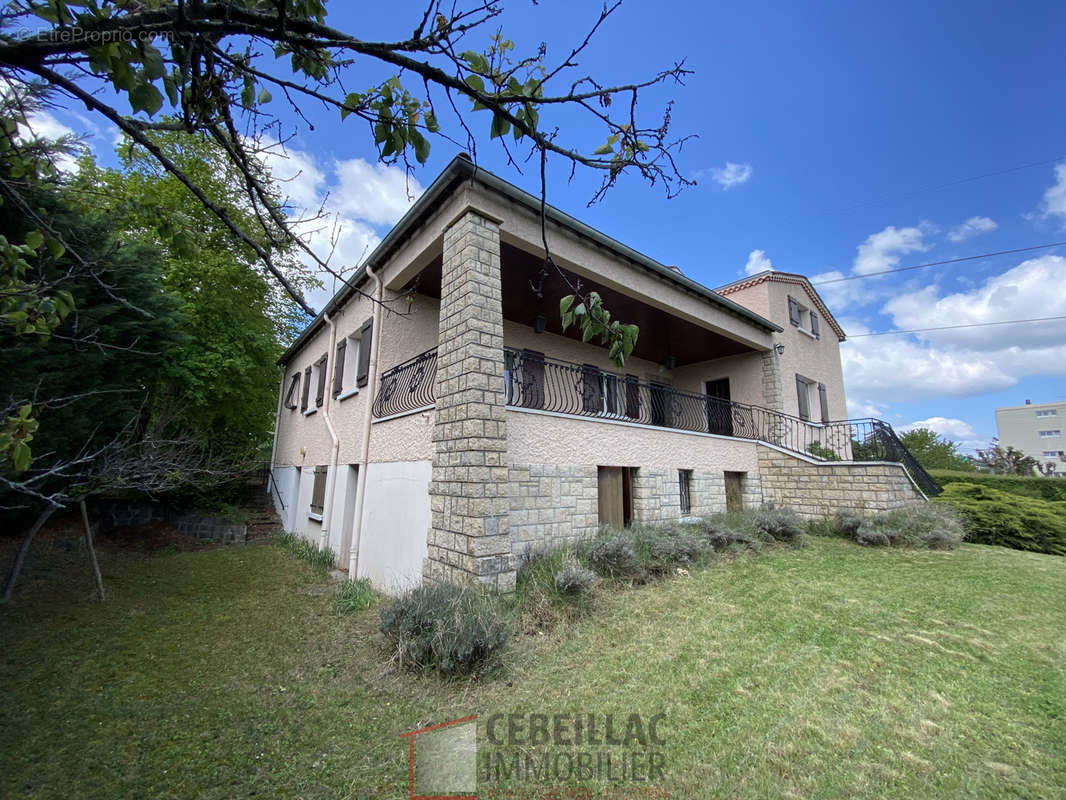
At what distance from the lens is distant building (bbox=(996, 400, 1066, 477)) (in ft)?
157

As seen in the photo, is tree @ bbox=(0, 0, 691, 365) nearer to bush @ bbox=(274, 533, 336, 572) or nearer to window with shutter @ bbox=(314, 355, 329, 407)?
bush @ bbox=(274, 533, 336, 572)

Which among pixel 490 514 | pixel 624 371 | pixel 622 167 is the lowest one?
pixel 490 514

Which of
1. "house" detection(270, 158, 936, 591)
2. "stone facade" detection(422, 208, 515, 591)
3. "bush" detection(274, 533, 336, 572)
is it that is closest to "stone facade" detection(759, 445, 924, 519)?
"house" detection(270, 158, 936, 591)

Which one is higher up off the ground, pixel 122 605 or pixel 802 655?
pixel 802 655

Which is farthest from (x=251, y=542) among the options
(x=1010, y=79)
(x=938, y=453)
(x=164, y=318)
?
(x=938, y=453)

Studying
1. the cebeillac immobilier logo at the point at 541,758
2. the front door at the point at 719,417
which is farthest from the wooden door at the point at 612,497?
the front door at the point at 719,417

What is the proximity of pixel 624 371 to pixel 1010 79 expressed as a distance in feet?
28.7

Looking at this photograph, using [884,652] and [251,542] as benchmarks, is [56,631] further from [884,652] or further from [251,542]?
[884,652]

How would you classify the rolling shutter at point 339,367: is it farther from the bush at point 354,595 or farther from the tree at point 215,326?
the bush at point 354,595

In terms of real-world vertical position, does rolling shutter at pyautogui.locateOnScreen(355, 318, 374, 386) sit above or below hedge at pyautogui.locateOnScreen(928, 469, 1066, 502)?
above

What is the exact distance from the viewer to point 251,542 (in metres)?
10.2

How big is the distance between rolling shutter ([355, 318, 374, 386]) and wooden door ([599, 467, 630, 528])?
13.8 feet

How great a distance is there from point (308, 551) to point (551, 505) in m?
5.69

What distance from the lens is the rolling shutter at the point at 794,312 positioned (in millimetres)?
11715
